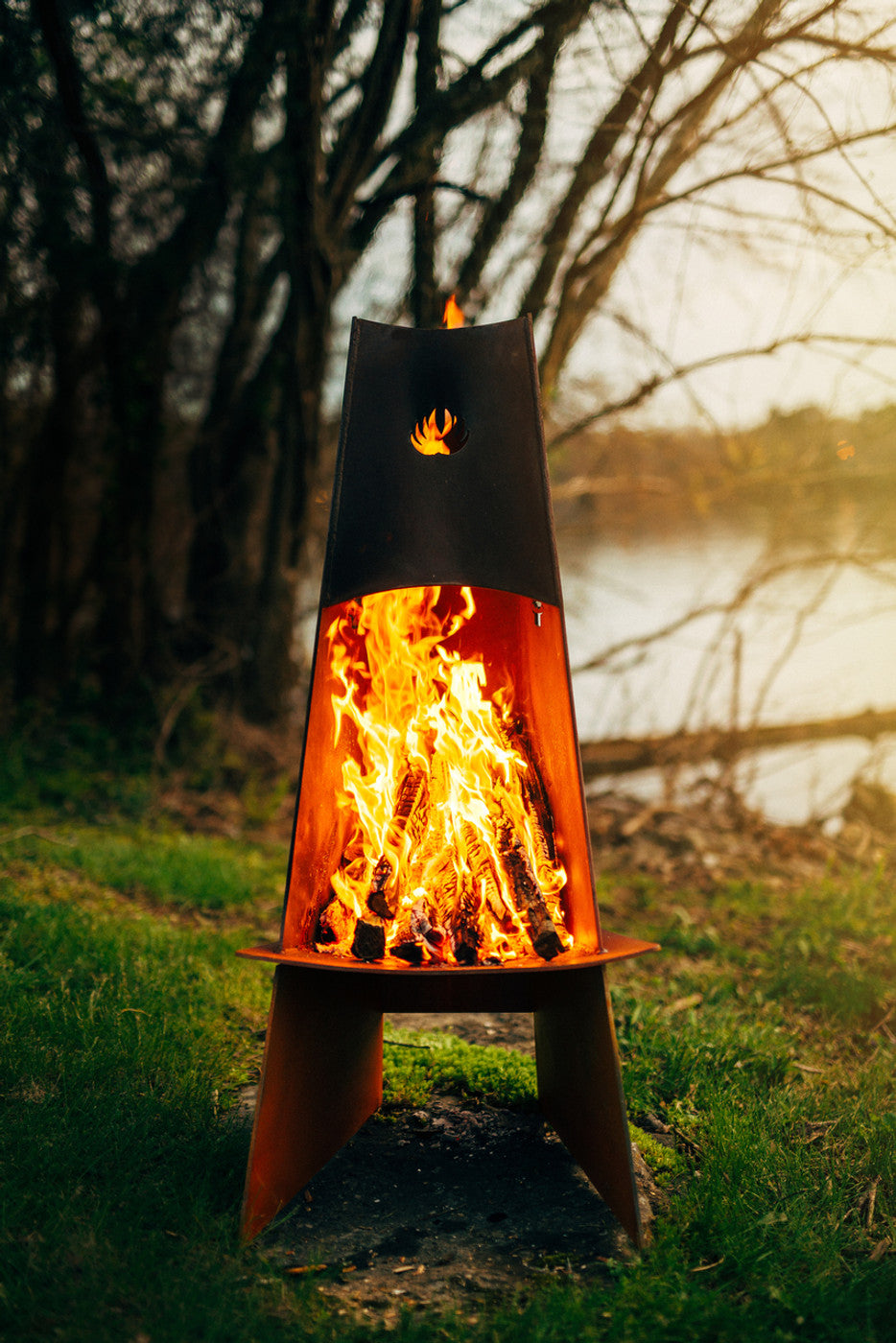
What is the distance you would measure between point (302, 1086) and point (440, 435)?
152 cm

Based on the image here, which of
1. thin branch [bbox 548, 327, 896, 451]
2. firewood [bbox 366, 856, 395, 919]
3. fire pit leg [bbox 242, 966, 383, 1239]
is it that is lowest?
fire pit leg [bbox 242, 966, 383, 1239]

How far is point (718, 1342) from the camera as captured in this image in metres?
1.65

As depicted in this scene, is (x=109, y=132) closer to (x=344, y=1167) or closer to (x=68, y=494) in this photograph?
(x=68, y=494)

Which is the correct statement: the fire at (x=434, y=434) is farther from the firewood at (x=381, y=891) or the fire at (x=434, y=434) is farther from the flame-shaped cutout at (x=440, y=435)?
the firewood at (x=381, y=891)

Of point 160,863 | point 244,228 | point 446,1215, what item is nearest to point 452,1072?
point 446,1215

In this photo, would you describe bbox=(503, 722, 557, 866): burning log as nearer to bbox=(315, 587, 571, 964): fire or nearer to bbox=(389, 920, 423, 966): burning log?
bbox=(315, 587, 571, 964): fire

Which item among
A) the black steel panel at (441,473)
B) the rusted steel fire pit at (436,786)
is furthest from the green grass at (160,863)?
the black steel panel at (441,473)

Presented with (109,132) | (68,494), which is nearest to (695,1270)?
(109,132)

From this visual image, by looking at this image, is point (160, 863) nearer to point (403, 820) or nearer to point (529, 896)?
point (403, 820)

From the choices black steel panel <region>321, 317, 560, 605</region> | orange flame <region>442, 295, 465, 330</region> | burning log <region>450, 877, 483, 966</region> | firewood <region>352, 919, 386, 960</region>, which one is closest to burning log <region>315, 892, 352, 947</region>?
firewood <region>352, 919, 386, 960</region>

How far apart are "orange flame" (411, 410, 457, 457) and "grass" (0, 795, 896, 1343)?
168 centimetres

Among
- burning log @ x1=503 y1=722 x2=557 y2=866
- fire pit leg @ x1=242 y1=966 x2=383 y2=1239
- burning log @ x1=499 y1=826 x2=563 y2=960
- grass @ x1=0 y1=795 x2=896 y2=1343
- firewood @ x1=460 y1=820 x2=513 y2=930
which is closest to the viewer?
grass @ x1=0 y1=795 x2=896 y2=1343

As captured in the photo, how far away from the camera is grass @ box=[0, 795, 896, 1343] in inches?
66.5

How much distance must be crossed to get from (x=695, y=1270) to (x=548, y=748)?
1131mm
